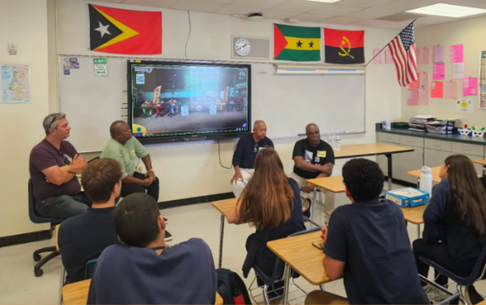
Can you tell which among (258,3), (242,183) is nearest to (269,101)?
(258,3)

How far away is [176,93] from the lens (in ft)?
15.3

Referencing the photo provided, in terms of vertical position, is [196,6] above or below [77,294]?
above

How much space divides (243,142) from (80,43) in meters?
2.18

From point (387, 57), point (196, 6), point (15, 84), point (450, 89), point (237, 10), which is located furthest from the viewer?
point (387, 57)

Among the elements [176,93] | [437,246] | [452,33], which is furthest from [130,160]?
[452,33]

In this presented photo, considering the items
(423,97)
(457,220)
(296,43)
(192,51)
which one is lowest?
(457,220)

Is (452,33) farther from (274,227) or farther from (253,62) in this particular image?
(274,227)

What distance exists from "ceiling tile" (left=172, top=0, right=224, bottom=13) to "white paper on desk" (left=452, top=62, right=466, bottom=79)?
379 centimetres

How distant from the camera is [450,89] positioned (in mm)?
5863

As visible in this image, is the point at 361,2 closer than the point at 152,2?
No

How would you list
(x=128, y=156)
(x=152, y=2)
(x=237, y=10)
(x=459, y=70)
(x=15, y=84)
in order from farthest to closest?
(x=459, y=70) → (x=237, y=10) → (x=152, y=2) → (x=128, y=156) → (x=15, y=84)

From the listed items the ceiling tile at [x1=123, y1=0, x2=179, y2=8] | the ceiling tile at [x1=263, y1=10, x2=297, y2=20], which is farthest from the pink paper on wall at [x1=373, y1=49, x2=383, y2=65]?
the ceiling tile at [x1=123, y1=0, x2=179, y2=8]

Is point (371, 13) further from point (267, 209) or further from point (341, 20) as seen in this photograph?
point (267, 209)

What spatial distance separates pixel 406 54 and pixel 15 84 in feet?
15.5
